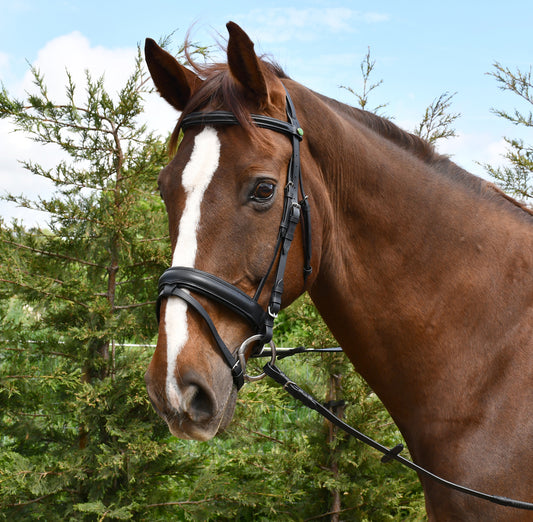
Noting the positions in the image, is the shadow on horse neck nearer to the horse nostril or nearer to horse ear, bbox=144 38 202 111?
horse ear, bbox=144 38 202 111

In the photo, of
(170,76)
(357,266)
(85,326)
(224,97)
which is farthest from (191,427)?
(85,326)

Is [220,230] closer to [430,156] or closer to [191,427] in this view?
[191,427]

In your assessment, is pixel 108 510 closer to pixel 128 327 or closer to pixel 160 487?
pixel 160 487

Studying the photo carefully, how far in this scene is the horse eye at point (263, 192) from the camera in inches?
75.5

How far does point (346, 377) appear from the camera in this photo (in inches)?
171

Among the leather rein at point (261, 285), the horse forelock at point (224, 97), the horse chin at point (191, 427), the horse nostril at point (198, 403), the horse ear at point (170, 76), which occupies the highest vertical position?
the horse ear at point (170, 76)

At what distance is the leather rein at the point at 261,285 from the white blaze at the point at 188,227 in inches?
1.8

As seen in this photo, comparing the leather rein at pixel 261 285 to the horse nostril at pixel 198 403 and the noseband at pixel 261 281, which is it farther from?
the horse nostril at pixel 198 403

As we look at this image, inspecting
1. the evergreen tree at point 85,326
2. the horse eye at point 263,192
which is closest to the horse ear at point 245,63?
the horse eye at point 263,192

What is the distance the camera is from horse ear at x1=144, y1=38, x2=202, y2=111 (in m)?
2.20

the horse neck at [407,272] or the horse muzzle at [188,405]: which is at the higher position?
the horse neck at [407,272]

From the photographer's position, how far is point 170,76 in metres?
2.26

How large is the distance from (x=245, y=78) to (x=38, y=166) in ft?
7.73

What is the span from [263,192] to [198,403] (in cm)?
76
